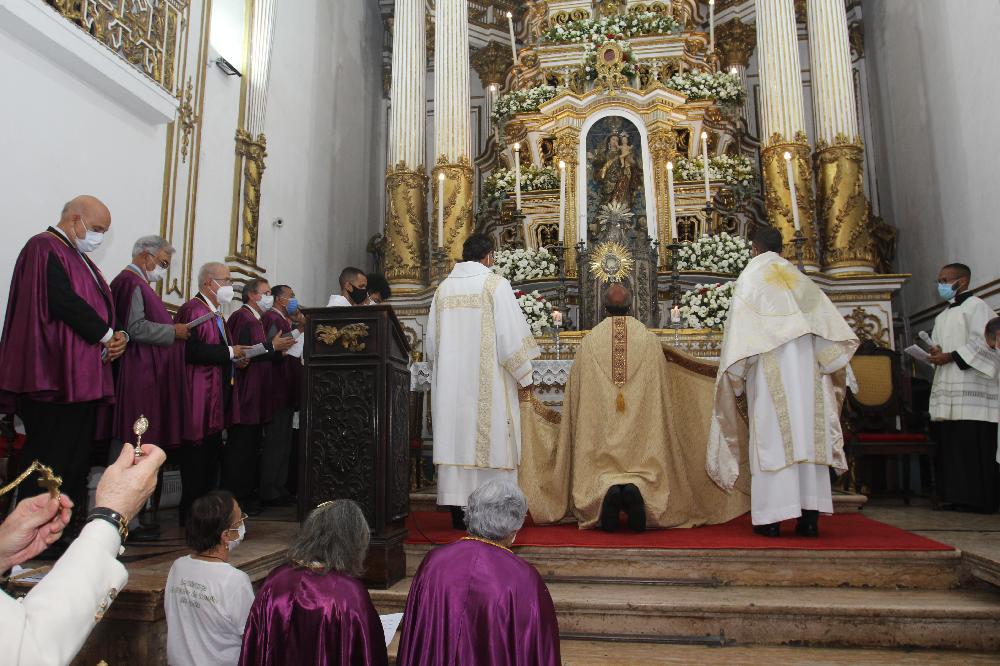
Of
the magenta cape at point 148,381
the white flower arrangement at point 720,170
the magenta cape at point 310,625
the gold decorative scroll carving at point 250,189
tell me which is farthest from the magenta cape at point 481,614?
the white flower arrangement at point 720,170

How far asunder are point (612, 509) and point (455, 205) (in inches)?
219

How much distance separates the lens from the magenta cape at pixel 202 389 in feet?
14.0

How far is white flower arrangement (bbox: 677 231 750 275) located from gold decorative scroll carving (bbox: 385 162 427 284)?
3203mm

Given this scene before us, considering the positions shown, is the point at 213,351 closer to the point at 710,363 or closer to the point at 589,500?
the point at 589,500

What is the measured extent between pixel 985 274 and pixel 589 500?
201 inches

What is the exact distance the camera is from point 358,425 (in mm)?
3754

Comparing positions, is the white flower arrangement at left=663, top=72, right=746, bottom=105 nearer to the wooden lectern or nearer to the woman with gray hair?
the wooden lectern

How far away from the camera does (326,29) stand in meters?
10.0

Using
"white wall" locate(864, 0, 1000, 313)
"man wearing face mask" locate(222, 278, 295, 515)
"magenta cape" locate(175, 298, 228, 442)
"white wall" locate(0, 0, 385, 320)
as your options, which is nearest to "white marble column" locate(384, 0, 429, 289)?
"white wall" locate(0, 0, 385, 320)

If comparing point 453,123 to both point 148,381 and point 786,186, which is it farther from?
point 148,381

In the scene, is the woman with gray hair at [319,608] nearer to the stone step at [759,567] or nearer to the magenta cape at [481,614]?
the magenta cape at [481,614]

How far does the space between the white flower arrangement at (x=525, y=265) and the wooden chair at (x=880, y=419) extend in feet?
11.4

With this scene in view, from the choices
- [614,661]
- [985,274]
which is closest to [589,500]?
[614,661]

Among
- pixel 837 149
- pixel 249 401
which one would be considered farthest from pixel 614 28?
pixel 249 401
